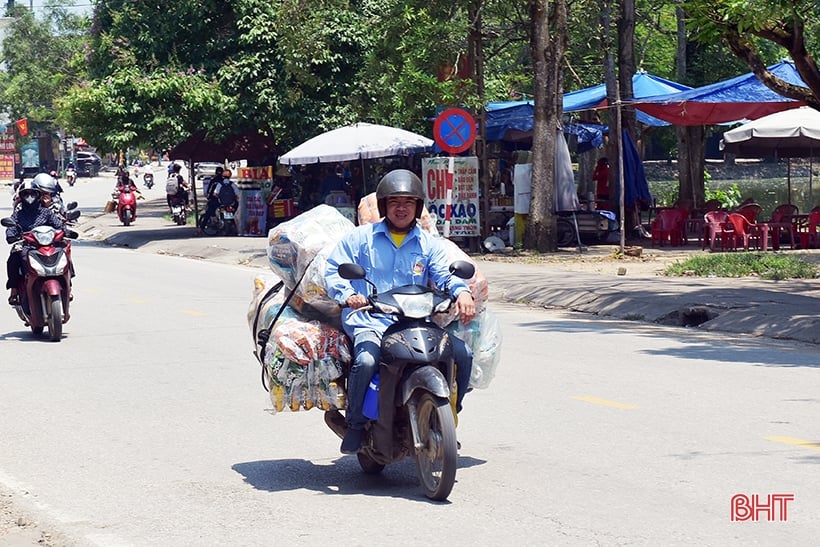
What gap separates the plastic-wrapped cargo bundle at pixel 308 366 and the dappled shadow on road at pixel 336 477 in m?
0.52

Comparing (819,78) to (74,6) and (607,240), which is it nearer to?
(607,240)

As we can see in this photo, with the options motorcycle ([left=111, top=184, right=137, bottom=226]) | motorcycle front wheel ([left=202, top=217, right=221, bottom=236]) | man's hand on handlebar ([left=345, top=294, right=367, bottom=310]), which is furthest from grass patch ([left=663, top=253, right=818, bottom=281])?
motorcycle ([left=111, top=184, right=137, bottom=226])

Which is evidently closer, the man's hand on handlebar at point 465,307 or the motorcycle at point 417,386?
the motorcycle at point 417,386

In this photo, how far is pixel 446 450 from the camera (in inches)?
254

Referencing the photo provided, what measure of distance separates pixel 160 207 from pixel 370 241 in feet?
151

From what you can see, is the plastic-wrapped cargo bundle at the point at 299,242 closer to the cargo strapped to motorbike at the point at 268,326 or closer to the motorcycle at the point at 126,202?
the cargo strapped to motorbike at the point at 268,326

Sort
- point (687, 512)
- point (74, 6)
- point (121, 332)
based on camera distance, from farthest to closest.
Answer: point (74, 6)
point (121, 332)
point (687, 512)

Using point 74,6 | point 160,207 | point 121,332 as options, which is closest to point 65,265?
point 121,332

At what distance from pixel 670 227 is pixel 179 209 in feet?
56.7

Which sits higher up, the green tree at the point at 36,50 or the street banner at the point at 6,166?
the green tree at the point at 36,50

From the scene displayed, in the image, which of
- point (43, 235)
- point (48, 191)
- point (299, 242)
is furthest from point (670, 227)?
point (299, 242)

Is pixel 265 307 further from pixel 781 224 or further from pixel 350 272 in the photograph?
pixel 781 224

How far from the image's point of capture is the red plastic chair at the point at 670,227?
2595 centimetres

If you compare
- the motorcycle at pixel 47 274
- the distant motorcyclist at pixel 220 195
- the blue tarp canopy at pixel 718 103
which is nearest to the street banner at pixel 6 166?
the distant motorcyclist at pixel 220 195
